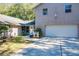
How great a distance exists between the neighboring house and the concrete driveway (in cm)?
21

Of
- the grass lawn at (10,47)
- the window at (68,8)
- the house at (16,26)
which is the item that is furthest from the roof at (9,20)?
the window at (68,8)

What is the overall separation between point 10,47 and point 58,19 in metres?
1.68

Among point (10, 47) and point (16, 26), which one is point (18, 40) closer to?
point (10, 47)

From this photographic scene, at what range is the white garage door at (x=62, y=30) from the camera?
22.0 ft

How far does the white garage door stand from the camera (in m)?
6.71

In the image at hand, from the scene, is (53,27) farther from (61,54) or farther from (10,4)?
(10,4)

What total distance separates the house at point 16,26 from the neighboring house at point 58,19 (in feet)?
0.89

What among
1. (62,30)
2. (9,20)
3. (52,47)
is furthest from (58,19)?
(9,20)

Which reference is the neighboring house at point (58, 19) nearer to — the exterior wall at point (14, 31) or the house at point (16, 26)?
the house at point (16, 26)

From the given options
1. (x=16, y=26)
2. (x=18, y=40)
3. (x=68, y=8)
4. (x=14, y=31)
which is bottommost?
(x=18, y=40)

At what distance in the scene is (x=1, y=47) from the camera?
662cm

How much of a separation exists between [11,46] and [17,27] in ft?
2.01

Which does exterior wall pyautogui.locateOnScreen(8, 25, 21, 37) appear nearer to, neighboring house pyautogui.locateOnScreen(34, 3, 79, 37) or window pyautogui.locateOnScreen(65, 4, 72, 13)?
neighboring house pyautogui.locateOnScreen(34, 3, 79, 37)

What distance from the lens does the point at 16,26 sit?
686 centimetres
